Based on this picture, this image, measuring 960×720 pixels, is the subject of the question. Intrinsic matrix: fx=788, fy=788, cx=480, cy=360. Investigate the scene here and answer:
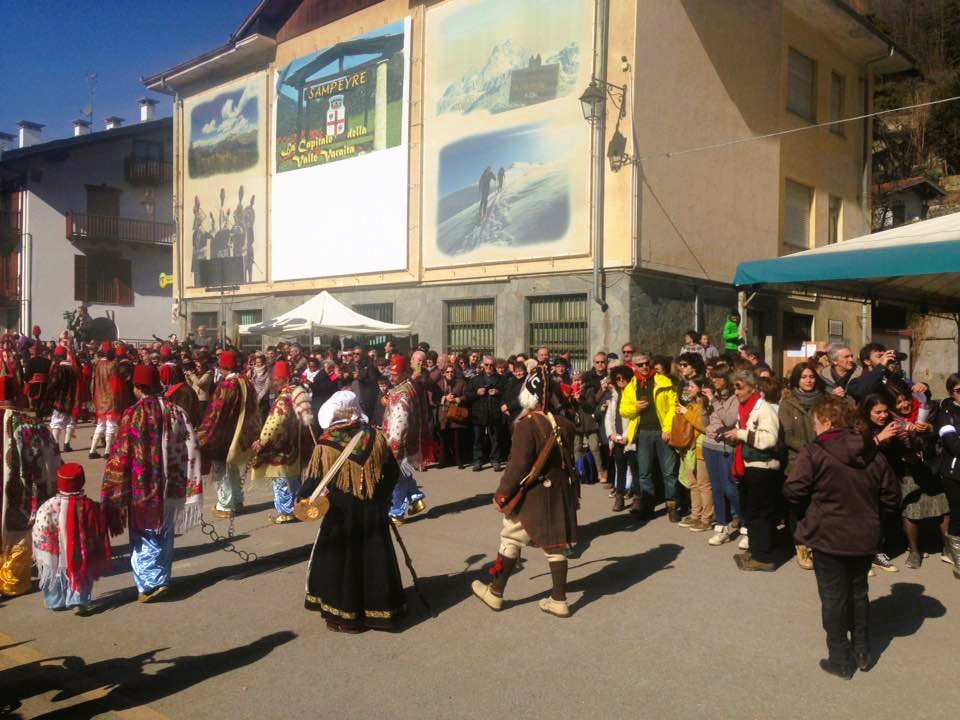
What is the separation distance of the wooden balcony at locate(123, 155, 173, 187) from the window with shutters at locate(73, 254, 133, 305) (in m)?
3.77

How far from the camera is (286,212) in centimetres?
2248

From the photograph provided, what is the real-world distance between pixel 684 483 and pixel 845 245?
462 centimetres

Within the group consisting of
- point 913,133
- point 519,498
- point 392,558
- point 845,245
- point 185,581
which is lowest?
point 185,581

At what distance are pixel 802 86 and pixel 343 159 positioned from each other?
1194 centimetres

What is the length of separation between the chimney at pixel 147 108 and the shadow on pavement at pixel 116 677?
1661 inches

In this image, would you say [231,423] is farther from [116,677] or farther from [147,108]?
[147,108]

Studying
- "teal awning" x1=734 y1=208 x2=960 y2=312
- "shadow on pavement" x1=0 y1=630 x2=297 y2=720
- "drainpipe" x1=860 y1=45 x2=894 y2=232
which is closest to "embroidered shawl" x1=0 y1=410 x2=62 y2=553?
"shadow on pavement" x1=0 y1=630 x2=297 y2=720

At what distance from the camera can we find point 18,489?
21.0 feet

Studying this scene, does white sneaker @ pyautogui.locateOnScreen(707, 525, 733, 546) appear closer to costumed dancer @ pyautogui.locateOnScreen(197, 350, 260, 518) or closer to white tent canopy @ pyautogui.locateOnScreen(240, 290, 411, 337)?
costumed dancer @ pyautogui.locateOnScreen(197, 350, 260, 518)

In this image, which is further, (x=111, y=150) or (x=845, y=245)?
(x=111, y=150)

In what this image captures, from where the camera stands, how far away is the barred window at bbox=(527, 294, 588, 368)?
15867 millimetres

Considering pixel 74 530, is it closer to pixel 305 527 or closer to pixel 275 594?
pixel 275 594

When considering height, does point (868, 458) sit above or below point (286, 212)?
below

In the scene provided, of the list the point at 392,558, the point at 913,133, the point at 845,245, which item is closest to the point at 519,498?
the point at 392,558
